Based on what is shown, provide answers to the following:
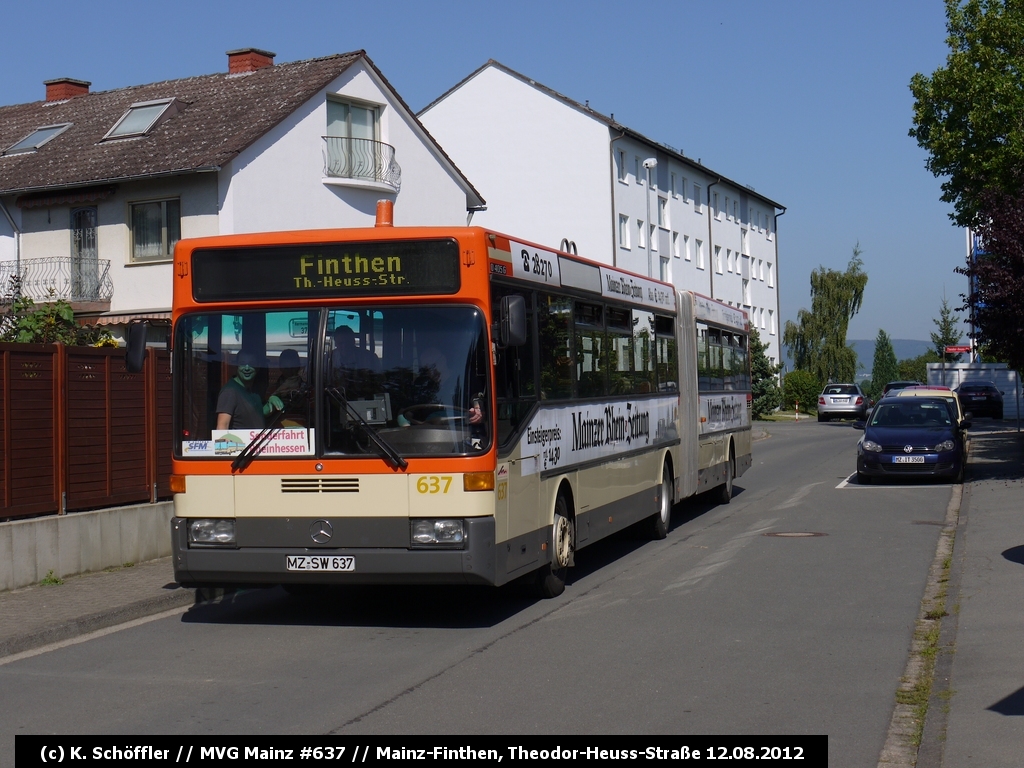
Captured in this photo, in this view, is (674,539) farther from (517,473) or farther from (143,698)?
(143,698)

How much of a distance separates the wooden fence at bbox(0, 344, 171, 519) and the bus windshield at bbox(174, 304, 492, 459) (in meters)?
2.45

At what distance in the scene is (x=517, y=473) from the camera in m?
9.68

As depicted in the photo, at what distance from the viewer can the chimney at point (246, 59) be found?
3297 centimetres

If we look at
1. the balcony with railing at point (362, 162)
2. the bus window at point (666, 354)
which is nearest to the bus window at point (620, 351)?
the bus window at point (666, 354)

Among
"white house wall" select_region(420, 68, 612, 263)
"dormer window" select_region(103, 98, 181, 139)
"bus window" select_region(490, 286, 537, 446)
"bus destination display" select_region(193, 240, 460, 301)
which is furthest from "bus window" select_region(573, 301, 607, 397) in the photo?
"white house wall" select_region(420, 68, 612, 263)

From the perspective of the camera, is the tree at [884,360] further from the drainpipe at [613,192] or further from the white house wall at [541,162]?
the drainpipe at [613,192]

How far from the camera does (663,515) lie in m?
15.3

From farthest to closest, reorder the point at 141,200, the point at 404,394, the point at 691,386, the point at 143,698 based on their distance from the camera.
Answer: the point at 141,200 → the point at 691,386 → the point at 404,394 → the point at 143,698

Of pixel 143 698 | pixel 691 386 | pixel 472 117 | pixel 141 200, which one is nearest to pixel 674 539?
pixel 691 386

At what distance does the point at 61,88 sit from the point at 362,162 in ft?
36.0

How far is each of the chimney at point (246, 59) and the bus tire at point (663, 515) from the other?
21527 mm

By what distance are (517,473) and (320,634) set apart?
6.35ft

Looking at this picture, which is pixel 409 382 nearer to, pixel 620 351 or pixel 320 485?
pixel 320 485
